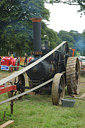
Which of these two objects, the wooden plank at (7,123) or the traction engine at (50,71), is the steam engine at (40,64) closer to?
the traction engine at (50,71)

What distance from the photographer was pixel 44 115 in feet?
17.5

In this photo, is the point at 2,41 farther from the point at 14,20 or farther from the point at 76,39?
the point at 76,39

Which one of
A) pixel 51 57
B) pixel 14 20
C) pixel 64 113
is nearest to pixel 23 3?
pixel 14 20

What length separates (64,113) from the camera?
5.46 meters

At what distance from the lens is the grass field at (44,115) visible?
A: 4.65 metres

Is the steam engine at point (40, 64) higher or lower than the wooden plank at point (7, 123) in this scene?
higher

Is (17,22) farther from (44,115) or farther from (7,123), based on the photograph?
(7,123)

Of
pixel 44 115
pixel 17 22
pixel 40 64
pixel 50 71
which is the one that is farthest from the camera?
pixel 17 22

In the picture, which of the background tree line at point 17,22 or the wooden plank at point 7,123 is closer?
the wooden plank at point 7,123

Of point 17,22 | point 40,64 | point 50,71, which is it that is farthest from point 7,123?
point 17,22

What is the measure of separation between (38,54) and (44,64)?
1.17ft

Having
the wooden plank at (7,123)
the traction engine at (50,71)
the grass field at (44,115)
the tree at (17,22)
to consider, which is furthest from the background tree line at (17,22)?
the wooden plank at (7,123)

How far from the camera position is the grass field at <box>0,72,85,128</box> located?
15.3ft

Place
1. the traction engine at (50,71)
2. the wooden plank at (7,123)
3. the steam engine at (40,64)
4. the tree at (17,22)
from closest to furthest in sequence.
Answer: the wooden plank at (7,123) < the traction engine at (50,71) < the steam engine at (40,64) < the tree at (17,22)
